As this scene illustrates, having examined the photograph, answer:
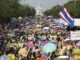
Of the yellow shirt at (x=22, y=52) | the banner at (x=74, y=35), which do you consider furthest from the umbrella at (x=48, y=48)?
the banner at (x=74, y=35)

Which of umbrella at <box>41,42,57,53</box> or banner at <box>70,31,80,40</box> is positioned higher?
banner at <box>70,31,80,40</box>

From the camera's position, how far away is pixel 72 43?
23.9m

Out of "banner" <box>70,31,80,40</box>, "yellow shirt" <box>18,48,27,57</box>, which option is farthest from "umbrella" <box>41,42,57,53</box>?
"banner" <box>70,31,80,40</box>

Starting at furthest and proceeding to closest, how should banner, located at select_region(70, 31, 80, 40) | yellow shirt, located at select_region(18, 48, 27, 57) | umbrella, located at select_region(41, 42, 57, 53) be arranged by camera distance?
1. yellow shirt, located at select_region(18, 48, 27, 57)
2. umbrella, located at select_region(41, 42, 57, 53)
3. banner, located at select_region(70, 31, 80, 40)

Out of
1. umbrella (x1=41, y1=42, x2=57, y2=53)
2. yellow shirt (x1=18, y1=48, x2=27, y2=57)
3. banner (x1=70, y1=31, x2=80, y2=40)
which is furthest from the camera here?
yellow shirt (x1=18, y1=48, x2=27, y2=57)

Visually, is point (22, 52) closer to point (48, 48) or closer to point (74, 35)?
point (48, 48)


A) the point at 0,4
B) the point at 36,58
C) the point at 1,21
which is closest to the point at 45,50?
the point at 36,58

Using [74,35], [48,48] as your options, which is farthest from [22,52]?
[74,35]

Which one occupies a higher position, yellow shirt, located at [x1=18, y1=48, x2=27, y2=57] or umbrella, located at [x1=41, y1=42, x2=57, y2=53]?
umbrella, located at [x1=41, y1=42, x2=57, y2=53]

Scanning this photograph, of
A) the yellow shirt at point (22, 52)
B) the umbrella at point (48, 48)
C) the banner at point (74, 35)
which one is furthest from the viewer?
the yellow shirt at point (22, 52)

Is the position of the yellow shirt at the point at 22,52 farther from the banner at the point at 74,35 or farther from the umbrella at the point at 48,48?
the banner at the point at 74,35

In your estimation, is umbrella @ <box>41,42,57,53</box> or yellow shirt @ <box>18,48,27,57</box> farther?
yellow shirt @ <box>18,48,27,57</box>

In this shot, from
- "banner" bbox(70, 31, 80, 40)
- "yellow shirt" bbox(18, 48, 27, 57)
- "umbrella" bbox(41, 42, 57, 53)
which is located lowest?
"yellow shirt" bbox(18, 48, 27, 57)

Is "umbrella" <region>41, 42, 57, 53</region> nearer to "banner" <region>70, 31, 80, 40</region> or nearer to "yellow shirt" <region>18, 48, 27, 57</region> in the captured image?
"yellow shirt" <region>18, 48, 27, 57</region>
